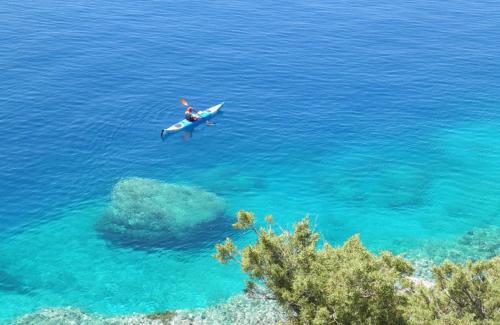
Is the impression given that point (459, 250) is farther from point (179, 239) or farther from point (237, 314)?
point (179, 239)

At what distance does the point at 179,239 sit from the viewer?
154 ft

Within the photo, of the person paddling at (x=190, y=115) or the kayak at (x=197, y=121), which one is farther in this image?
the person paddling at (x=190, y=115)

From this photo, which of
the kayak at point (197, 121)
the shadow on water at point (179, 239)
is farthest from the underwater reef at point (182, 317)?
the kayak at point (197, 121)

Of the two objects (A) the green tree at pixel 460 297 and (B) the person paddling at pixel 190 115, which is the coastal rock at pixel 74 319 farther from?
(B) the person paddling at pixel 190 115

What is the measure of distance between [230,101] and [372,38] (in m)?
38.1

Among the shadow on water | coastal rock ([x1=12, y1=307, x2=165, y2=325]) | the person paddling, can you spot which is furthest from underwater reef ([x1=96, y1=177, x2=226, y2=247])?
the person paddling

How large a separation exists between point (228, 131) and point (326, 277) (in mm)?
42740

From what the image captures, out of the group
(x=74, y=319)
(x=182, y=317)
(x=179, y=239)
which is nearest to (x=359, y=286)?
(x=182, y=317)

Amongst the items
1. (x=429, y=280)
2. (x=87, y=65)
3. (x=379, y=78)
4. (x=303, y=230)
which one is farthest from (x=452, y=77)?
(x=303, y=230)

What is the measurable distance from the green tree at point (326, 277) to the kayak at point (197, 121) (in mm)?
36618

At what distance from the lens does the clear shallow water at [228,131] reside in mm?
44594

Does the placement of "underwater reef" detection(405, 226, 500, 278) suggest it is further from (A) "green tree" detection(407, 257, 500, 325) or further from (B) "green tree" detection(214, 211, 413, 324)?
(A) "green tree" detection(407, 257, 500, 325)

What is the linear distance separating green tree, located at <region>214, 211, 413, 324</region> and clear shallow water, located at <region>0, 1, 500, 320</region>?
14.4m

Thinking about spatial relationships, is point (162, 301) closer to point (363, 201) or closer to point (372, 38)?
point (363, 201)
